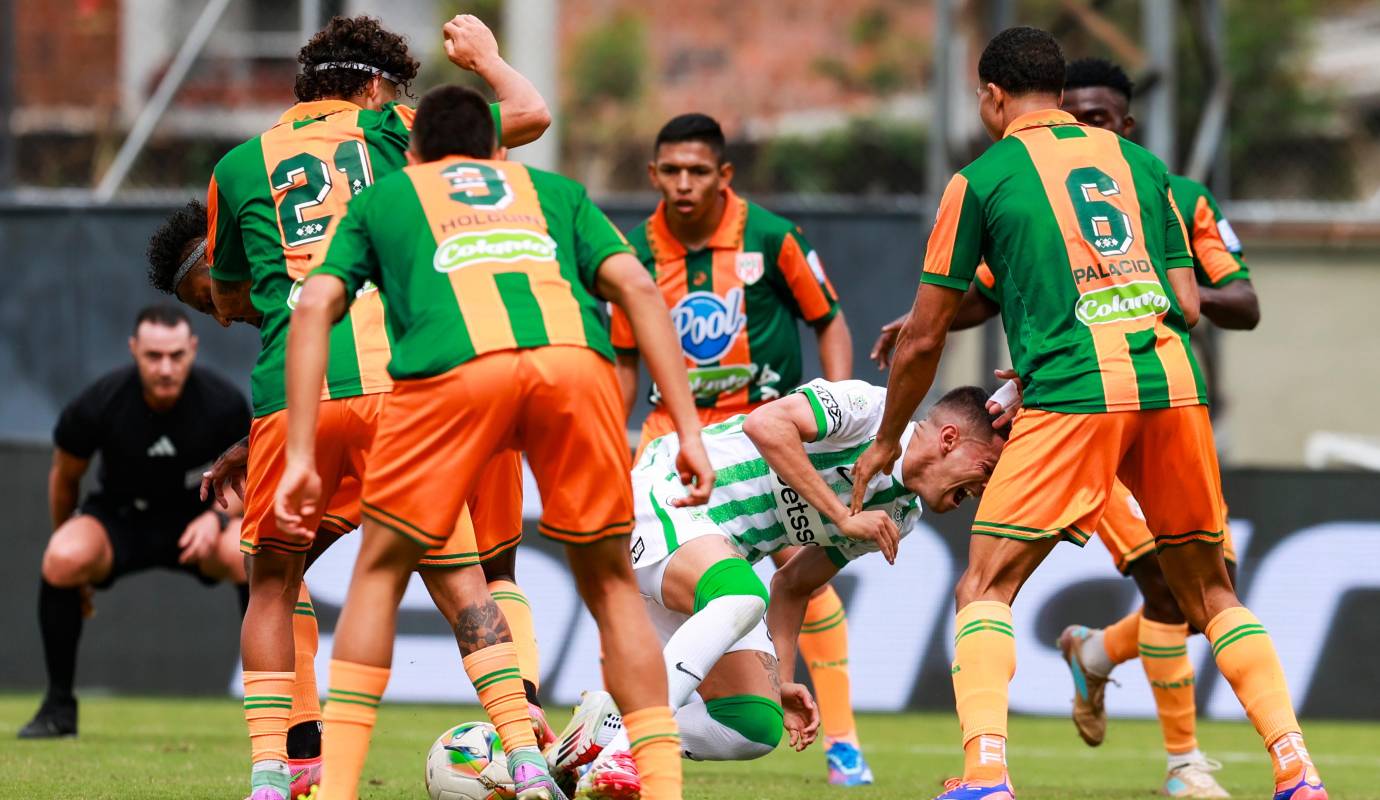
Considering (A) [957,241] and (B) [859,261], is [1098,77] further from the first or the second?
(B) [859,261]

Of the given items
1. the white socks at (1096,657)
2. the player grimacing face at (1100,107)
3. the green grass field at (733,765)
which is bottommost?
the green grass field at (733,765)

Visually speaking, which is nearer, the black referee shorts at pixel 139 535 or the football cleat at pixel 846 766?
the football cleat at pixel 846 766

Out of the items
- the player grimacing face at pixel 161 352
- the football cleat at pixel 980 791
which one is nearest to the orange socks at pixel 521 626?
the football cleat at pixel 980 791

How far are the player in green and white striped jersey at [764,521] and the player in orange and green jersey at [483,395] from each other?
2.88ft

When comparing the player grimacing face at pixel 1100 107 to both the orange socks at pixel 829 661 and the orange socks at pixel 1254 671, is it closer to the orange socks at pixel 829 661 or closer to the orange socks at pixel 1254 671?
the orange socks at pixel 829 661

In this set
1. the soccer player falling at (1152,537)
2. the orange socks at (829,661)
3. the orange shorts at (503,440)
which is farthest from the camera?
the orange socks at (829,661)

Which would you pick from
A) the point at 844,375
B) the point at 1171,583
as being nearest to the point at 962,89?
the point at 844,375

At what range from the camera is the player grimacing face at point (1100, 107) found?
23.6 ft

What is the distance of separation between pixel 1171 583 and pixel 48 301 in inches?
298

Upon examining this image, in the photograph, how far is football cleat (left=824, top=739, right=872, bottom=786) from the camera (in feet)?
22.7

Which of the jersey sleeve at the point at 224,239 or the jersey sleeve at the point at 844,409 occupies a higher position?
the jersey sleeve at the point at 224,239

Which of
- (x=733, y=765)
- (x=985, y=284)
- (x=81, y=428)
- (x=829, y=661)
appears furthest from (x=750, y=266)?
(x=81, y=428)

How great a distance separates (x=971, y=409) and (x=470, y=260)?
185cm

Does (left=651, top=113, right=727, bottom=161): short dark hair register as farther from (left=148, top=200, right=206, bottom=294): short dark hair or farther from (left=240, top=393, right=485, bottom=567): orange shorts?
(left=240, top=393, right=485, bottom=567): orange shorts
